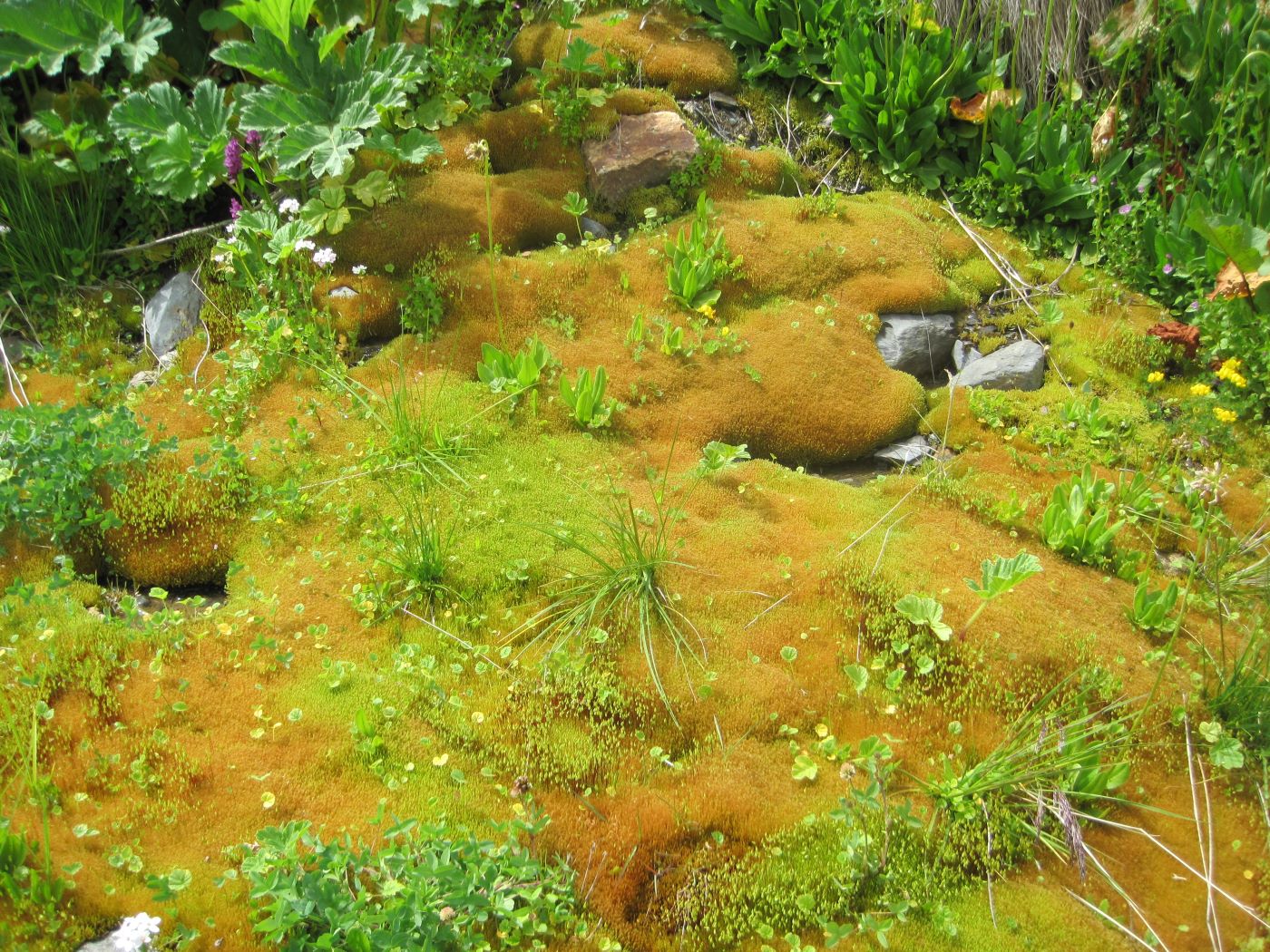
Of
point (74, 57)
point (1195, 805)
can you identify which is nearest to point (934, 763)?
point (1195, 805)

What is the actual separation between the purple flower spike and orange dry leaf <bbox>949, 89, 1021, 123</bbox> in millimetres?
4488

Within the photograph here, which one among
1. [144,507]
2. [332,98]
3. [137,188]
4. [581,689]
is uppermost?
[332,98]

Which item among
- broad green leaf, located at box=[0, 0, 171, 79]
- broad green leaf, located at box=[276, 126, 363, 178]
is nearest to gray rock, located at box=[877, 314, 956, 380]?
broad green leaf, located at box=[276, 126, 363, 178]

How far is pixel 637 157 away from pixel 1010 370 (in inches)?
104

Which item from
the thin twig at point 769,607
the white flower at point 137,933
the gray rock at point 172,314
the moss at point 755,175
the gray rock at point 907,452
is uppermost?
the moss at point 755,175

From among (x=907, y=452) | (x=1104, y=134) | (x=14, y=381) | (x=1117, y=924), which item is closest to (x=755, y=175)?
(x=1104, y=134)

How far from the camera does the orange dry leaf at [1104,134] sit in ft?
19.9

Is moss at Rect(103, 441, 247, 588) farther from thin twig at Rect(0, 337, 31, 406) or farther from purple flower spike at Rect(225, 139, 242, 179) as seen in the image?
purple flower spike at Rect(225, 139, 242, 179)

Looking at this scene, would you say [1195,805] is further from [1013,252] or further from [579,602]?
[1013,252]

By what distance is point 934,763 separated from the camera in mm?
3578

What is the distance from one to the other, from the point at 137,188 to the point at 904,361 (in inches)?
177

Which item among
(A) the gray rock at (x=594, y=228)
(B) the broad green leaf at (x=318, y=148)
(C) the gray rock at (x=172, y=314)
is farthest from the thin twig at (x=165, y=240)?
(A) the gray rock at (x=594, y=228)

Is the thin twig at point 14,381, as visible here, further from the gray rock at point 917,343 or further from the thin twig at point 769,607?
the gray rock at point 917,343

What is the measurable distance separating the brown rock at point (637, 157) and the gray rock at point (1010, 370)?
7.37 feet
